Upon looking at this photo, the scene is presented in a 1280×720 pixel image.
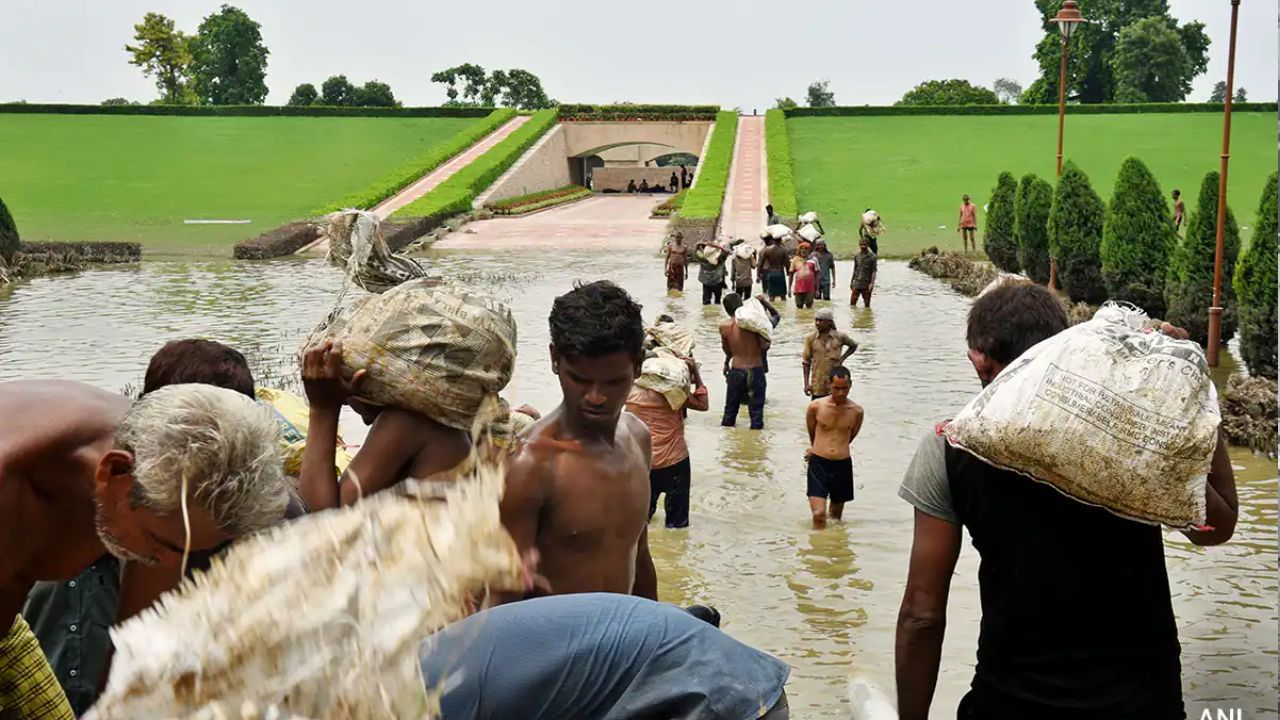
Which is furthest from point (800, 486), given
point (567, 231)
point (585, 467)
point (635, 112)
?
point (635, 112)

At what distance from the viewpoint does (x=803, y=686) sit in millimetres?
6113

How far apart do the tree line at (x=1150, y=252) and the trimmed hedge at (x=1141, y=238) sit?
13 millimetres

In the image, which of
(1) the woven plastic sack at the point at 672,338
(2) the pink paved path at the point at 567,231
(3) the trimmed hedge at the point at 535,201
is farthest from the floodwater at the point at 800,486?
(3) the trimmed hedge at the point at 535,201

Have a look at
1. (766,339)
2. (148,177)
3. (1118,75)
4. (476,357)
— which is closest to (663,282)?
(766,339)

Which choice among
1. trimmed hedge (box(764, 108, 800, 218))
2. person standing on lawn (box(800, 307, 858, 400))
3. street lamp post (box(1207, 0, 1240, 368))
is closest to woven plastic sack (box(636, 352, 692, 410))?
person standing on lawn (box(800, 307, 858, 400))

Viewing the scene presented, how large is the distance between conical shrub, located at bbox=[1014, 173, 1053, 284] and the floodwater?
6.73 ft

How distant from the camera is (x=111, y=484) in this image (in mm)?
2373

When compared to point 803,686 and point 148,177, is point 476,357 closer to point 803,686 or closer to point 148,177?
point 803,686

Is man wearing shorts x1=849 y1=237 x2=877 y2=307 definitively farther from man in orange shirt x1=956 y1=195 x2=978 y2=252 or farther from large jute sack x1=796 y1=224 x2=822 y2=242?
man in orange shirt x1=956 y1=195 x2=978 y2=252

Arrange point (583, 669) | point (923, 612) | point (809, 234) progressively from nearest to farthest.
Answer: point (583, 669), point (923, 612), point (809, 234)

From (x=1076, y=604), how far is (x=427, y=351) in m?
1.62

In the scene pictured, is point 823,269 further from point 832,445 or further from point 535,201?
point 535,201

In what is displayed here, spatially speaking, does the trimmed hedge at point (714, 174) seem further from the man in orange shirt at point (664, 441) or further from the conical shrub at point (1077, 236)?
the man in orange shirt at point (664, 441)

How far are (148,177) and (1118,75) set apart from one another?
49733 mm
